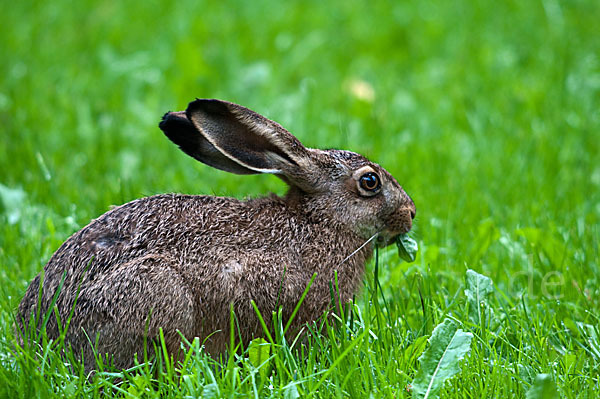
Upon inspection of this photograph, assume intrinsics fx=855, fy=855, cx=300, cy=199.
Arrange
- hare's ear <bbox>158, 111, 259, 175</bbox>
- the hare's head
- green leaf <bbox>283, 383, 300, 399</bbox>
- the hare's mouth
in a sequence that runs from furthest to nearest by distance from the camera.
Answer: the hare's mouth, hare's ear <bbox>158, 111, 259, 175</bbox>, the hare's head, green leaf <bbox>283, 383, 300, 399</bbox>

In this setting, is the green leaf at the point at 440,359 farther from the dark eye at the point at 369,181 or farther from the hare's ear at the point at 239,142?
the hare's ear at the point at 239,142

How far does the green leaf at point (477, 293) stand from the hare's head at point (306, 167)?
50 centimetres

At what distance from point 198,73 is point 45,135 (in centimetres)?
185

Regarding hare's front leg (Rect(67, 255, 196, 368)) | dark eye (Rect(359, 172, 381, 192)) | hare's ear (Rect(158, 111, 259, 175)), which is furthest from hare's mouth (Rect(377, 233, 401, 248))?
hare's front leg (Rect(67, 255, 196, 368))

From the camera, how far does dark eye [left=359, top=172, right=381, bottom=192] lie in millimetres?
4641

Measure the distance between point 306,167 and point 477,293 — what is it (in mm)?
1110

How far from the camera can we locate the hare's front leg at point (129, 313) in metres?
3.75

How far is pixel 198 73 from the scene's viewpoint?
865 cm

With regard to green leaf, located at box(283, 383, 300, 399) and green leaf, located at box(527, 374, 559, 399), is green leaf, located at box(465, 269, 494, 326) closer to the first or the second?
green leaf, located at box(527, 374, 559, 399)

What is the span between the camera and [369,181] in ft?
15.3

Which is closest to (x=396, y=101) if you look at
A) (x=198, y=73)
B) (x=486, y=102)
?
(x=486, y=102)

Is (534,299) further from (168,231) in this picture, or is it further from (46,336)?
(46,336)

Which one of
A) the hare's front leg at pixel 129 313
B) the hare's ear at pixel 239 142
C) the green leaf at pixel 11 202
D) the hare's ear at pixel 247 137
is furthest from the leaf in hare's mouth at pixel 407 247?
the green leaf at pixel 11 202

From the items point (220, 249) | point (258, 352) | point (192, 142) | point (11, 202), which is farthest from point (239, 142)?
point (11, 202)
